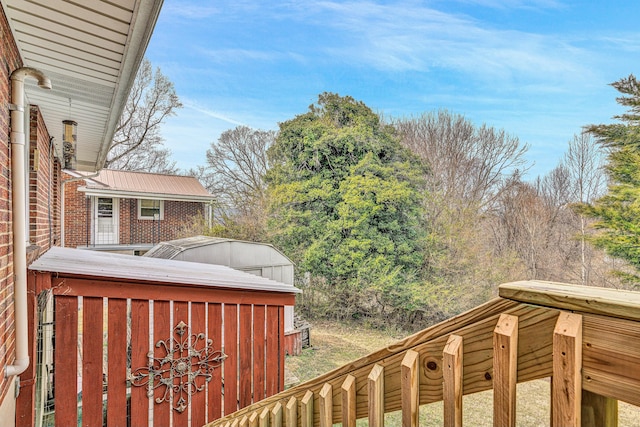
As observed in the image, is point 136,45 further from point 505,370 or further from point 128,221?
point 128,221

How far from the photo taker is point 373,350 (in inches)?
159

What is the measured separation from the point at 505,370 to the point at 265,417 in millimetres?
1269

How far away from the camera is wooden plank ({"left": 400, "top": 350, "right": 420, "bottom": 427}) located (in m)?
0.83

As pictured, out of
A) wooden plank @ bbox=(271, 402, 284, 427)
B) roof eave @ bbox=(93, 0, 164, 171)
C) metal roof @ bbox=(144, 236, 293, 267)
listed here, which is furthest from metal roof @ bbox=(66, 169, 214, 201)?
wooden plank @ bbox=(271, 402, 284, 427)

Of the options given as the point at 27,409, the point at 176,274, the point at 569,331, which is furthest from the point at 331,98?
the point at 569,331

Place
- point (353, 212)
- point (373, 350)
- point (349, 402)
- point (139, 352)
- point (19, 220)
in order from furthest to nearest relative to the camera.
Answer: point (353, 212) < point (373, 350) < point (139, 352) < point (19, 220) < point (349, 402)

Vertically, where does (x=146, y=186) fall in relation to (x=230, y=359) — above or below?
above

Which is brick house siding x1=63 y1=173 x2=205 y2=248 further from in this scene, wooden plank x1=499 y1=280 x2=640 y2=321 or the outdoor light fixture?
wooden plank x1=499 y1=280 x2=640 y2=321

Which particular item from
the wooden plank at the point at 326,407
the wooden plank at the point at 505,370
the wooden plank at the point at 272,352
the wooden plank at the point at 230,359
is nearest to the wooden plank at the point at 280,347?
the wooden plank at the point at 272,352

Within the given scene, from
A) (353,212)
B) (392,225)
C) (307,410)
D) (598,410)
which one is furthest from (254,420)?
(392,225)

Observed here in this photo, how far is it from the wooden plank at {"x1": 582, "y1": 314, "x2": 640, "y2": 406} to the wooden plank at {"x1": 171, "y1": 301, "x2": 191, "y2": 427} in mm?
2596

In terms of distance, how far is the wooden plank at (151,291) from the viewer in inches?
88.7

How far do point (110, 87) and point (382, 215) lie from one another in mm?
8717

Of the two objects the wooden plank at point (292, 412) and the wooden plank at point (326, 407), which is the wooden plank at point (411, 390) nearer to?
the wooden plank at point (326, 407)
